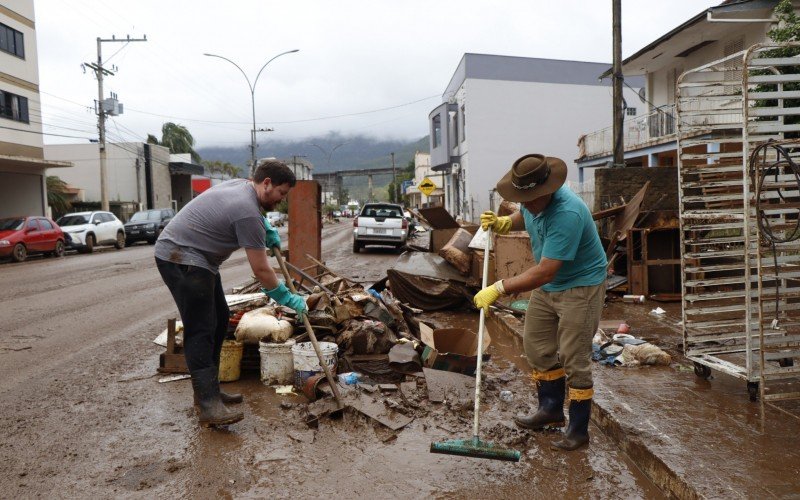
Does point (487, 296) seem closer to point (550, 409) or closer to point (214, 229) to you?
point (550, 409)

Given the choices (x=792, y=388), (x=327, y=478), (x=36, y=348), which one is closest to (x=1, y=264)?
(x=36, y=348)

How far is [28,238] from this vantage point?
63.6 ft

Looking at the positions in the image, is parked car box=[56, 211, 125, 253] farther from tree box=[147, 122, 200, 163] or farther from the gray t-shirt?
tree box=[147, 122, 200, 163]

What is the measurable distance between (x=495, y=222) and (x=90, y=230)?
22945mm

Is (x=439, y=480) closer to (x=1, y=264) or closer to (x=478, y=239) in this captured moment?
(x=478, y=239)

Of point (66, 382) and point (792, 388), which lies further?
point (66, 382)

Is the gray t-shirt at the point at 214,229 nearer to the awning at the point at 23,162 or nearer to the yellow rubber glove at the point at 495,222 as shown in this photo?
the yellow rubber glove at the point at 495,222

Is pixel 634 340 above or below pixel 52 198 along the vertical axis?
below

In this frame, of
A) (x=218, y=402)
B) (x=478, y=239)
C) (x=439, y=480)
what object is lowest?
(x=439, y=480)

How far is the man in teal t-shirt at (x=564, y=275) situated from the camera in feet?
12.2

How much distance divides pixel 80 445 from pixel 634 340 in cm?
513

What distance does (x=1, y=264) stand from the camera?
59.9ft

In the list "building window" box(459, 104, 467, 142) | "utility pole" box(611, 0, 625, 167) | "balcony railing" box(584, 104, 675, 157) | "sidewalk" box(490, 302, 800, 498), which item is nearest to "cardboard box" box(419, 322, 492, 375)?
"sidewalk" box(490, 302, 800, 498)

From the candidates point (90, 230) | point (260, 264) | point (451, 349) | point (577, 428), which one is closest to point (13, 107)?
point (90, 230)
